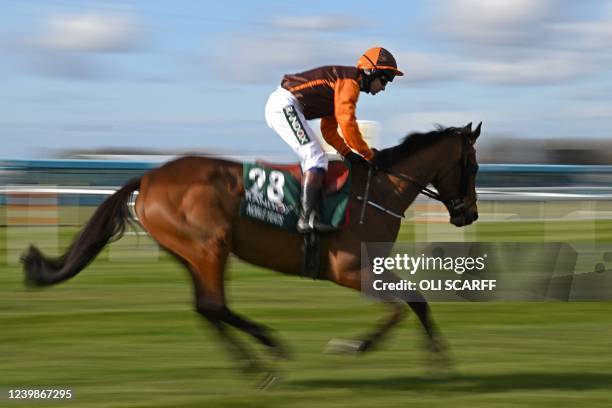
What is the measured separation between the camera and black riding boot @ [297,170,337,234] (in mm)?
6125

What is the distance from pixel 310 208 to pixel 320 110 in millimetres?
712

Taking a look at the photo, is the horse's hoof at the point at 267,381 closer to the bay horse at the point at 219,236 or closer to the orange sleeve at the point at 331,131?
the bay horse at the point at 219,236

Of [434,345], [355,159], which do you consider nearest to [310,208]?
[355,159]

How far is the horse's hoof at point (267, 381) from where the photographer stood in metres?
5.87

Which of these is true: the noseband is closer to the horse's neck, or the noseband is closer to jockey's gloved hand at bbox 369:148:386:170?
the horse's neck

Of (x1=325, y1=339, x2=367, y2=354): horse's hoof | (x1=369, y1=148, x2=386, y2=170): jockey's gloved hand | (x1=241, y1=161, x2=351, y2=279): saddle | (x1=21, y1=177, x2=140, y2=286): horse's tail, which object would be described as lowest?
(x1=325, y1=339, x2=367, y2=354): horse's hoof

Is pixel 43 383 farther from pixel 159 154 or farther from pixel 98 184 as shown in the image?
pixel 159 154

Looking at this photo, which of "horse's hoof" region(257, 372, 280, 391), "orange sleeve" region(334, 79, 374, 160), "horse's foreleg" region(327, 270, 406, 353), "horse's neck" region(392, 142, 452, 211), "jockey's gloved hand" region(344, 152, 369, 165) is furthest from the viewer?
"horse's neck" region(392, 142, 452, 211)

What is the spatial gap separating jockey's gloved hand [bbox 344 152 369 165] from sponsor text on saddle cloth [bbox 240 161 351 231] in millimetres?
172

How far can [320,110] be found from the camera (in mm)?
6531

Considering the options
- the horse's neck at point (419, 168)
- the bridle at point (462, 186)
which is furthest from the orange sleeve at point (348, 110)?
the bridle at point (462, 186)

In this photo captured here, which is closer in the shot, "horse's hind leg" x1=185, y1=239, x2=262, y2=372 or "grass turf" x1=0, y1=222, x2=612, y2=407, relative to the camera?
"grass turf" x1=0, y1=222, x2=612, y2=407

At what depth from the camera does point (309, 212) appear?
20.1ft

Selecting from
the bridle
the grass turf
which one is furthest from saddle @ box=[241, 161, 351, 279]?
the grass turf
